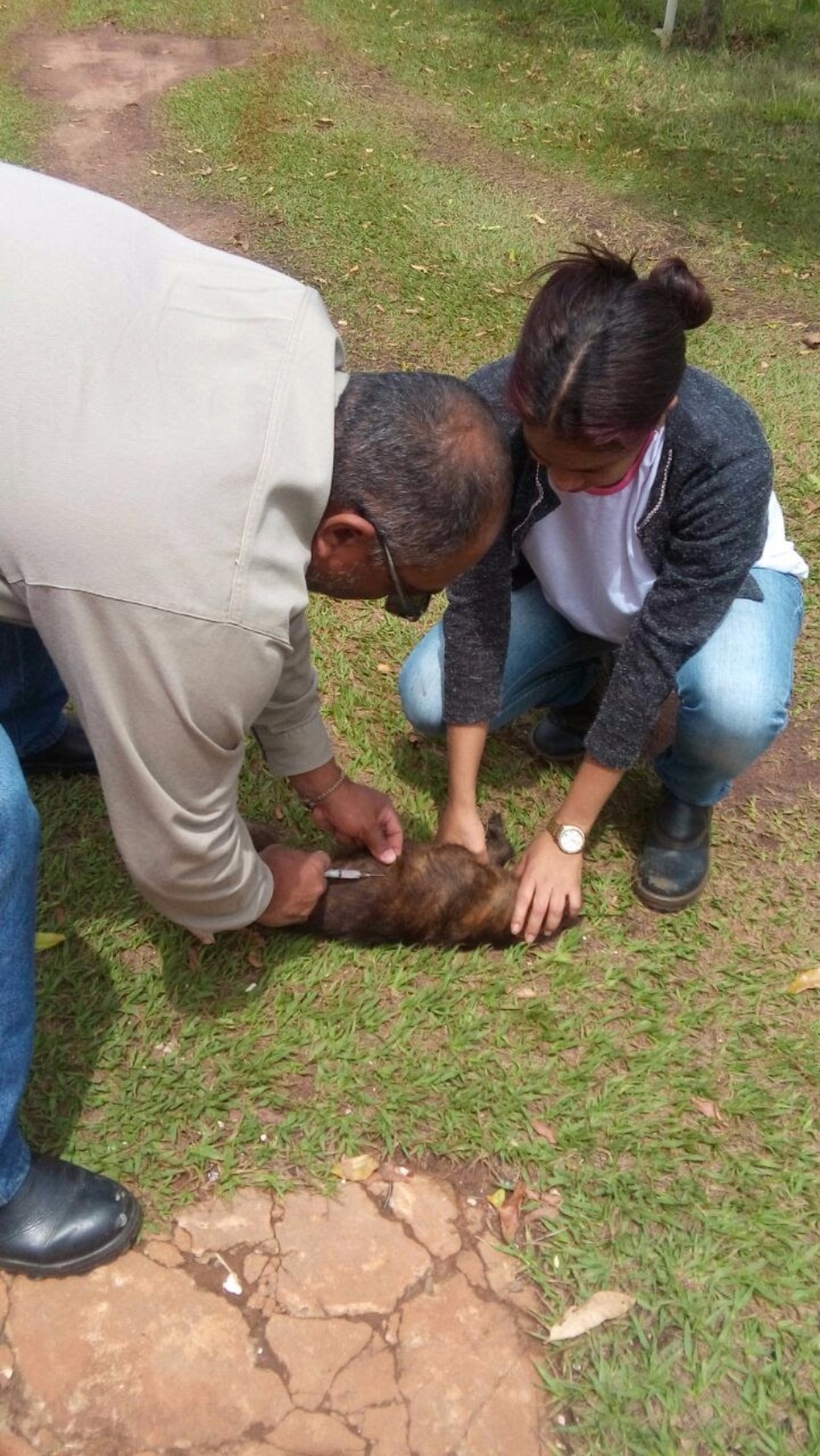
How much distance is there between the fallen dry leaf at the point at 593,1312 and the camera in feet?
7.68

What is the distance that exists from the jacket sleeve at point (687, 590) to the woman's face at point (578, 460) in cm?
23

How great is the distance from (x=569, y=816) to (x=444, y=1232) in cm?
108

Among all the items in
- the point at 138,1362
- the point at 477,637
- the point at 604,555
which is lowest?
the point at 138,1362

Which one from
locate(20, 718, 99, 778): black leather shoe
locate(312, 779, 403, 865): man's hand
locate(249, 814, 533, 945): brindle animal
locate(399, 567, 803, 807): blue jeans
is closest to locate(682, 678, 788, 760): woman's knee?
locate(399, 567, 803, 807): blue jeans

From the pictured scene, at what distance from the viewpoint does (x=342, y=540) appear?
1937mm

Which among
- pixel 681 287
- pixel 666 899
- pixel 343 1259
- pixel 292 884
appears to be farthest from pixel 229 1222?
pixel 681 287

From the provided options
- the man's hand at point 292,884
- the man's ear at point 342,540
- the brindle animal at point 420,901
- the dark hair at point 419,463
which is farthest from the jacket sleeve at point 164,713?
the brindle animal at point 420,901

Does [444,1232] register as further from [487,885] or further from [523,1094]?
[487,885]

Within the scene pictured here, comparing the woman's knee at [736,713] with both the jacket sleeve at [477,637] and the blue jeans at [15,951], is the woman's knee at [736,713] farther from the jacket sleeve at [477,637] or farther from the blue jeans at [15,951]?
the blue jeans at [15,951]

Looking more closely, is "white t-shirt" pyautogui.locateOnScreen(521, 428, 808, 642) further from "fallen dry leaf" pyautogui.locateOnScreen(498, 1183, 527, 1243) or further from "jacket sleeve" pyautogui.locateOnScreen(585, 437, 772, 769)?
"fallen dry leaf" pyautogui.locateOnScreen(498, 1183, 527, 1243)

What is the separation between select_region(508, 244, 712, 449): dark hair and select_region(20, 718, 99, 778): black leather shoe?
178cm

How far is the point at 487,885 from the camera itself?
9.88 feet

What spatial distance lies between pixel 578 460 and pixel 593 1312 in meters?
1.79

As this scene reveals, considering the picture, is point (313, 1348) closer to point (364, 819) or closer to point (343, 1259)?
point (343, 1259)
